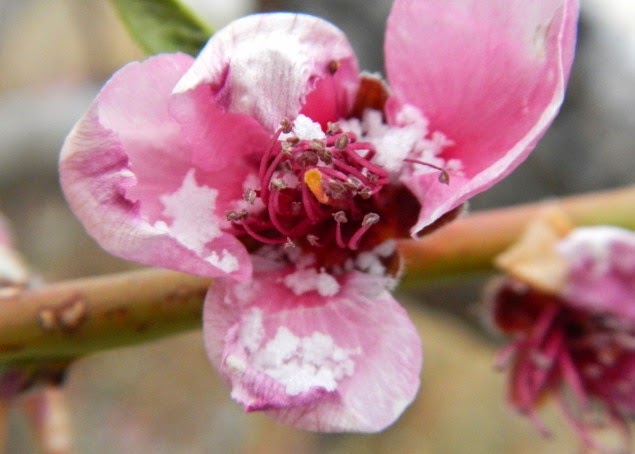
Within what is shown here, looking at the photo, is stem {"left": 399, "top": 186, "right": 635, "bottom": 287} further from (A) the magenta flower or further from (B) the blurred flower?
(A) the magenta flower

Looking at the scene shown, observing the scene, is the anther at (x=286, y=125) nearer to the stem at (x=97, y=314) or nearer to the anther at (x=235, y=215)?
the anther at (x=235, y=215)

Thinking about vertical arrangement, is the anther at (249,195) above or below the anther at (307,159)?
below

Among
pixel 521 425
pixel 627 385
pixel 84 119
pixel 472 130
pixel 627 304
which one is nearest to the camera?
pixel 84 119

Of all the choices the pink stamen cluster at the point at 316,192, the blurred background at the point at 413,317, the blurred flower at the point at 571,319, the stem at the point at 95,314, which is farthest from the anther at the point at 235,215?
the blurred background at the point at 413,317

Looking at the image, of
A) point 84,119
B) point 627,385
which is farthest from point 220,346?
point 627,385

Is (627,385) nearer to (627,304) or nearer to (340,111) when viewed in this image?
(627,304)

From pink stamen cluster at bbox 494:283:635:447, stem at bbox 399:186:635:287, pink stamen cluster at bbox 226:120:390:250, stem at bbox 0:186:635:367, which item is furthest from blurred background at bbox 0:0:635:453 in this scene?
pink stamen cluster at bbox 226:120:390:250

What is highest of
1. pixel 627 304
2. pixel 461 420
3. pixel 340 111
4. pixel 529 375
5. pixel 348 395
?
pixel 340 111
